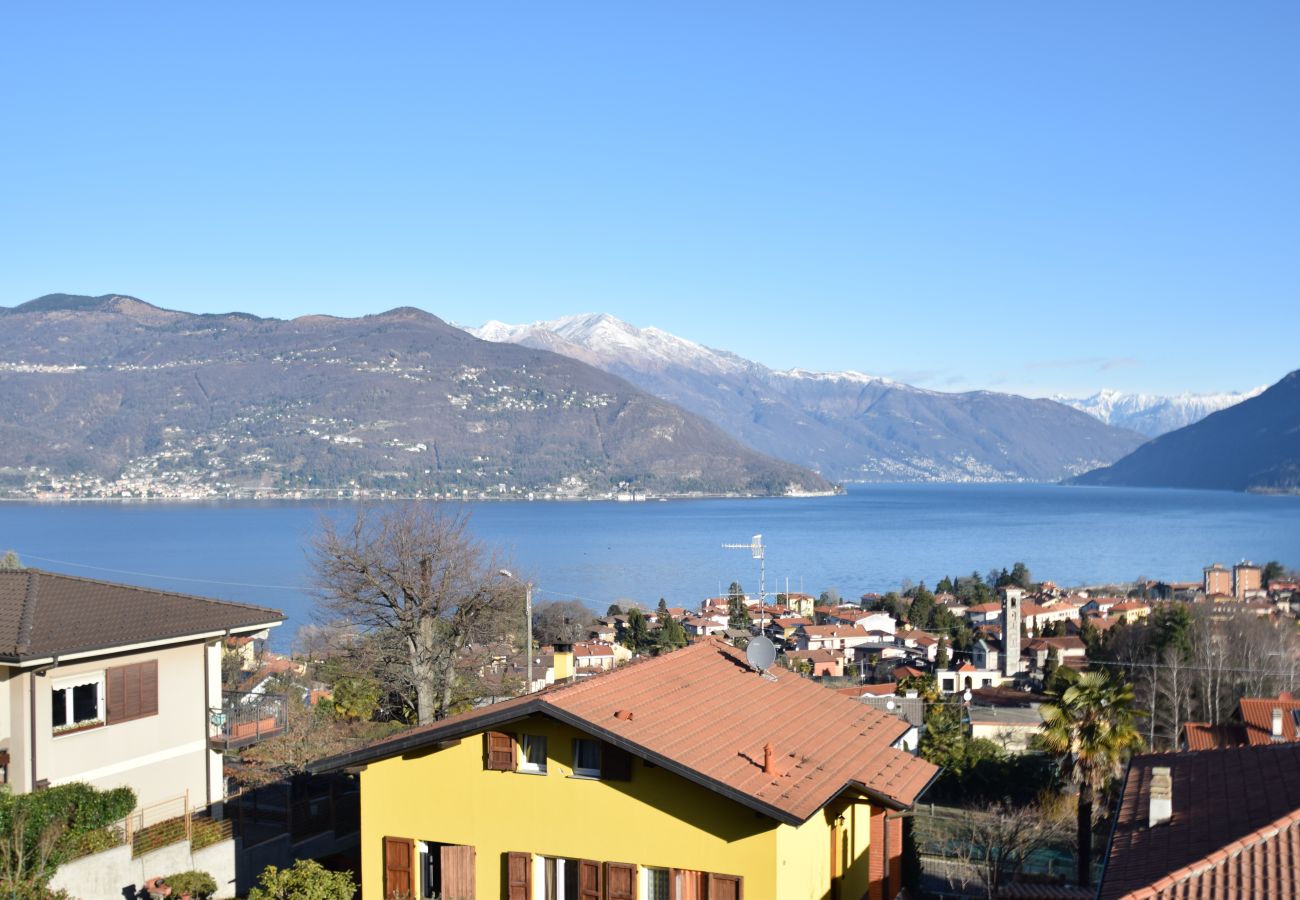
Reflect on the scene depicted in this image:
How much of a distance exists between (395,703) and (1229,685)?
27048mm

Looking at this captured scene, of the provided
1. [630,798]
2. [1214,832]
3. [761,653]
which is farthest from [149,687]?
[1214,832]

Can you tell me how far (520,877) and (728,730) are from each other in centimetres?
194

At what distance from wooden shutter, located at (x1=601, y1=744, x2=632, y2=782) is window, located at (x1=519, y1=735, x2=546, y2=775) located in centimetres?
54

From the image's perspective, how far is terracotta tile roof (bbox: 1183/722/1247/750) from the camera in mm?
22016

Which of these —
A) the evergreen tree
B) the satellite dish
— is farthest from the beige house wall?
the evergreen tree

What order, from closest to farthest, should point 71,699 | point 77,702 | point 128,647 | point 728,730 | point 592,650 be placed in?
point 728,730, point 71,699, point 77,702, point 128,647, point 592,650

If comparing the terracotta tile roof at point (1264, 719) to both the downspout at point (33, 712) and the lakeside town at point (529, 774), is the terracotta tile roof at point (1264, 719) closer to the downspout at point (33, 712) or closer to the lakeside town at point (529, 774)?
the lakeside town at point (529, 774)

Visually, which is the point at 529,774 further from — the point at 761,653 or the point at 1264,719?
the point at 1264,719

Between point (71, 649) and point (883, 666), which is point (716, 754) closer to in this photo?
point (71, 649)

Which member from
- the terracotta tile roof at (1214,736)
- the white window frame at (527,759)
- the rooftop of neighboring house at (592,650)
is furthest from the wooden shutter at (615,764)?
the rooftop of neighboring house at (592,650)

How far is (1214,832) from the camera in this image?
8.25 meters

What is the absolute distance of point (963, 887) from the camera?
15.0 m

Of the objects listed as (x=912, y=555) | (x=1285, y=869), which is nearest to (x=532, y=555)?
(x=912, y=555)

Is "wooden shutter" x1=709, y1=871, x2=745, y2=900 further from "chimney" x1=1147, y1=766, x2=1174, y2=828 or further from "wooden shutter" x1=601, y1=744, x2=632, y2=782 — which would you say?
"chimney" x1=1147, y1=766, x2=1174, y2=828
